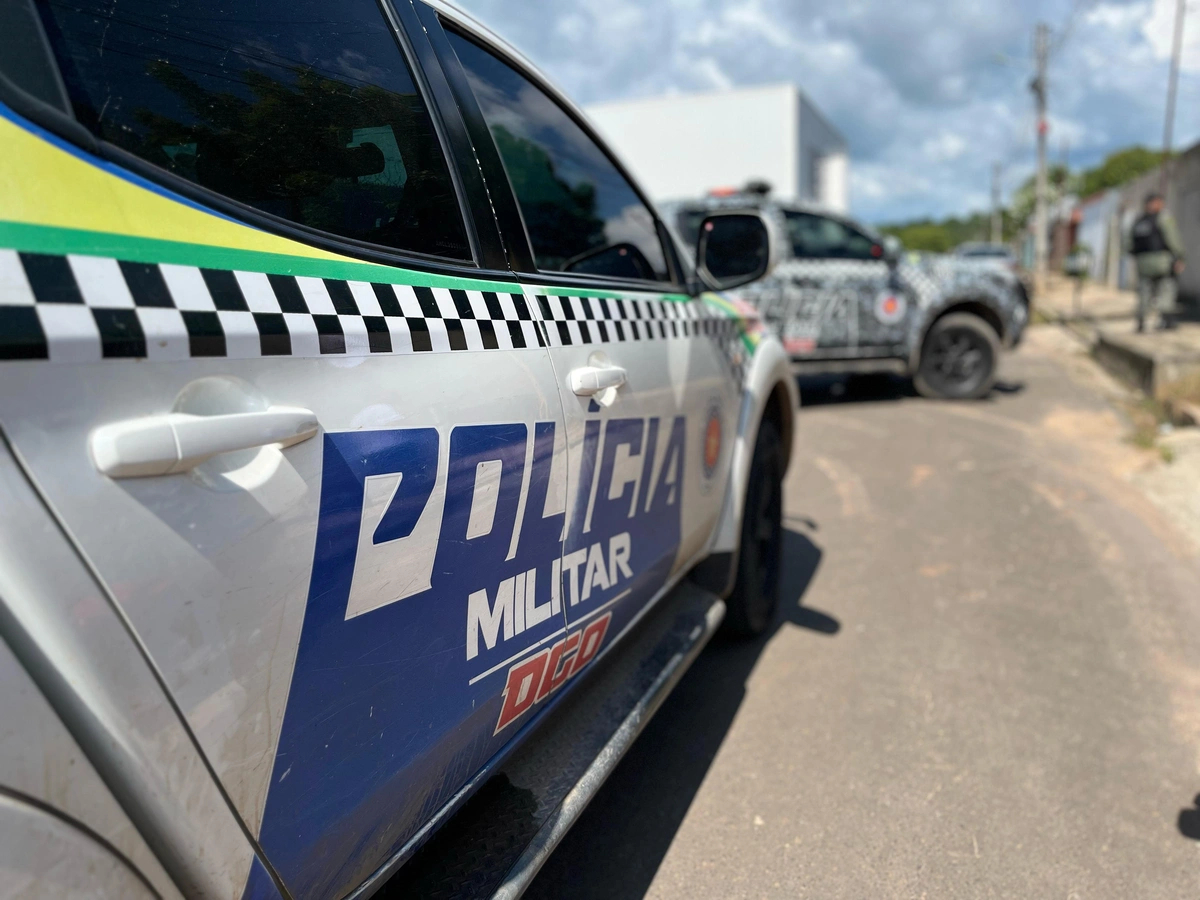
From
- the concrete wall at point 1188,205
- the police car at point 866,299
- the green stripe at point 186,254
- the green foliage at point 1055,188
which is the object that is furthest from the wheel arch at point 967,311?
the green foliage at point 1055,188

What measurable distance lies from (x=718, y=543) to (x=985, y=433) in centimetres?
470

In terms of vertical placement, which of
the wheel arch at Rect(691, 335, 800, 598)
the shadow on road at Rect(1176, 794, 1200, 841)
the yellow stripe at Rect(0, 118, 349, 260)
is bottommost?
the shadow on road at Rect(1176, 794, 1200, 841)

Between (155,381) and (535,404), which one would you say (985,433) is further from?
(155,381)

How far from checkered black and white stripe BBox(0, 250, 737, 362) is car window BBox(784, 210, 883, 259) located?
643 centimetres

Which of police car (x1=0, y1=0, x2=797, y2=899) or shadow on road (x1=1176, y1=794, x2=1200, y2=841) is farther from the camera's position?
shadow on road (x1=1176, y1=794, x2=1200, y2=841)

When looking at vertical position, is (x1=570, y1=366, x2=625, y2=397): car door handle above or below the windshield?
below

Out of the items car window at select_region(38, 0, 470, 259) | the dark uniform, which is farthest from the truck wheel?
the dark uniform

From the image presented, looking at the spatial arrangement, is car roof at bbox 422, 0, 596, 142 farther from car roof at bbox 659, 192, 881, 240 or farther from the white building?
the white building

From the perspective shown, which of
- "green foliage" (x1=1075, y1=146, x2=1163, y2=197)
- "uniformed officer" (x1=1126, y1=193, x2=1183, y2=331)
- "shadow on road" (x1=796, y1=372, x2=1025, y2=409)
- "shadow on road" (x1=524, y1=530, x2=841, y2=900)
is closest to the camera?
"shadow on road" (x1=524, y1=530, x2=841, y2=900)

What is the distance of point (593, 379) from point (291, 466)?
79 cm

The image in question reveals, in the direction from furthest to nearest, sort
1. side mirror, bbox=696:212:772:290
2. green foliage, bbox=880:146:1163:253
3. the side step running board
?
green foliage, bbox=880:146:1163:253 < side mirror, bbox=696:212:772:290 < the side step running board

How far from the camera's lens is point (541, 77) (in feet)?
6.91

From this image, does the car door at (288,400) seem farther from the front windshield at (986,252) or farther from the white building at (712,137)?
the white building at (712,137)

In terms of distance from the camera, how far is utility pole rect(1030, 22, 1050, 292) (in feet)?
81.5
